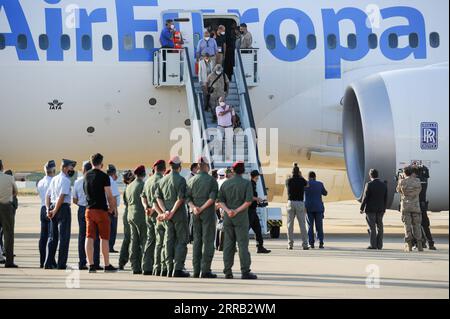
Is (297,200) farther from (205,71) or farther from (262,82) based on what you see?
(262,82)

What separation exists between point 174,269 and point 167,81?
8.25 meters

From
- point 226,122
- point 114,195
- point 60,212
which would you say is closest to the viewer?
point 60,212

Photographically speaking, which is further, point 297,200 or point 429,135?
point 429,135

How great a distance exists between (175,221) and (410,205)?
18.5 ft

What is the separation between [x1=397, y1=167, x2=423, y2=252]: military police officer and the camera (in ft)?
61.5

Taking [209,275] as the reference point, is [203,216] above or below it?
above

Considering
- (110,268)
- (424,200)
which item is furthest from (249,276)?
(424,200)

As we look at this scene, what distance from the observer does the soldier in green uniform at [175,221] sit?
14.6 metres

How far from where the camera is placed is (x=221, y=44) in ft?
74.1

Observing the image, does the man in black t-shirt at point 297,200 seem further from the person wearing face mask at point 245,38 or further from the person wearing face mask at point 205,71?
the person wearing face mask at point 245,38

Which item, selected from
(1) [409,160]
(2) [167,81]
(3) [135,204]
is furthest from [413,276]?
(2) [167,81]

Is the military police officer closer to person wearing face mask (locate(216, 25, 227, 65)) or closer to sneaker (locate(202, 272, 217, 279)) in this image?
person wearing face mask (locate(216, 25, 227, 65))

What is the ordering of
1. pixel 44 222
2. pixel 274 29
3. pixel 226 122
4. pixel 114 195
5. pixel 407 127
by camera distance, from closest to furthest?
pixel 44 222, pixel 114 195, pixel 407 127, pixel 226 122, pixel 274 29

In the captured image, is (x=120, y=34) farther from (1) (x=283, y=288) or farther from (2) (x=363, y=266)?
(1) (x=283, y=288)
